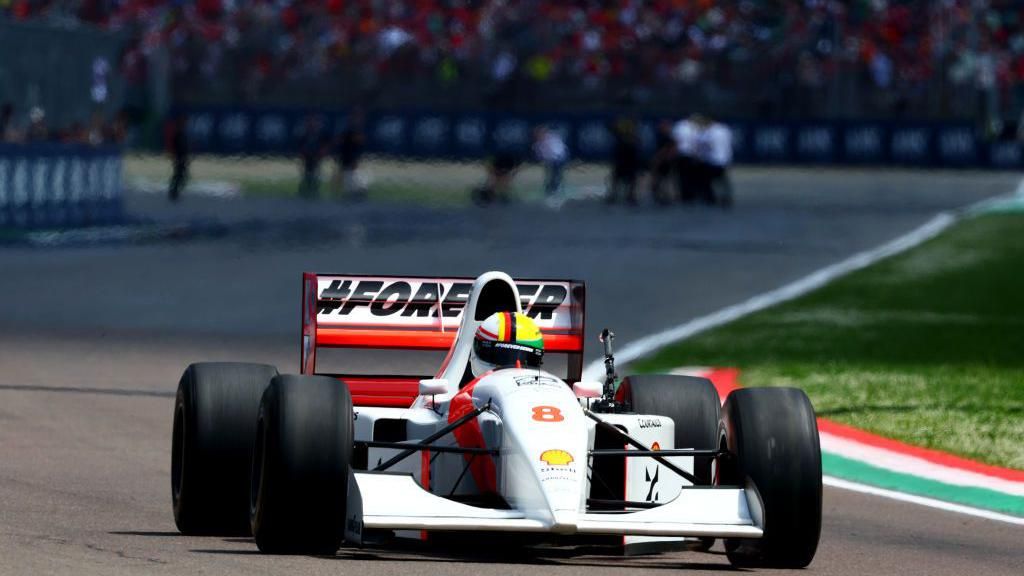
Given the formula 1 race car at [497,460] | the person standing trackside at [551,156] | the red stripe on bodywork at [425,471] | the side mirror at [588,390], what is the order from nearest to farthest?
the formula 1 race car at [497,460], the red stripe on bodywork at [425,471], the side mirror at [588,390], the person standing trackside at [551,156]

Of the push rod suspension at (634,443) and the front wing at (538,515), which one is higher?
the push rod suspension at (634,443)

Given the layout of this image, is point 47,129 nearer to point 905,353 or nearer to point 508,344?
point 905,353

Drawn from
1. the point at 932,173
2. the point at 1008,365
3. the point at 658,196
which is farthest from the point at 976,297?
the point at 932,173

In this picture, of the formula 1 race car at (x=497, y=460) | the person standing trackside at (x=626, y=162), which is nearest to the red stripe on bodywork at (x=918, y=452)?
the formula 1 race car at (x=497, y=460)

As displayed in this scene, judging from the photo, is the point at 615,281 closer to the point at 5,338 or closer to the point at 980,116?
the point at 5,338

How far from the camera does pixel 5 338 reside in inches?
715

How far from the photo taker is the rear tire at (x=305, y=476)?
7656 millimetres

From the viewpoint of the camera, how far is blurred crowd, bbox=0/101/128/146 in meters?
34.3

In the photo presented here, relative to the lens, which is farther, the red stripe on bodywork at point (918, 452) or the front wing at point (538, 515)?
the red stripe on bodywork at point (918, 452)

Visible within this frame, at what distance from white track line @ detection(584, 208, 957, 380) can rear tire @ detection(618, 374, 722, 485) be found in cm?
594

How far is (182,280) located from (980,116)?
4250 centimetres

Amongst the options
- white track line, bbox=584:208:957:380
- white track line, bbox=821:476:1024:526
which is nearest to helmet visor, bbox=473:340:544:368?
white track line, bbox=821:476:1024:526

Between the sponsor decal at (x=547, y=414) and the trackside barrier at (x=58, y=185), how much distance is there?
78.0 ft

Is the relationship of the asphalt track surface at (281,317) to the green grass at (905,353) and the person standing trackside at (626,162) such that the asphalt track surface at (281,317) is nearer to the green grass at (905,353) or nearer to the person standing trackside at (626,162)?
the green grass at (905,353)
